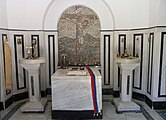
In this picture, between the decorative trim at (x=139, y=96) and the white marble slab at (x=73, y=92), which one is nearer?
the white marble slab at (x=73, y=92)

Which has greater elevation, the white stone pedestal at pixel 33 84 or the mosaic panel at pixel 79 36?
the mosaic panel at pixel 79 36

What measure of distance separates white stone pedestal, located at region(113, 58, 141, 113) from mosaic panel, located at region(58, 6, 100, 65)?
3.54 feet

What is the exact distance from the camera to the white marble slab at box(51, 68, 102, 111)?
122 inches

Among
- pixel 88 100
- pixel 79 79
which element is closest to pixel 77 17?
pixel 79 79

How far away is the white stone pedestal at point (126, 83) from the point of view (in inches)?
136

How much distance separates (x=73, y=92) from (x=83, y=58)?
5.15ft

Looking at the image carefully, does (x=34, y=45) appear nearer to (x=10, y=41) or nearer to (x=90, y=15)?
(x=10, y=41)

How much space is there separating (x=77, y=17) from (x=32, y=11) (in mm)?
1113

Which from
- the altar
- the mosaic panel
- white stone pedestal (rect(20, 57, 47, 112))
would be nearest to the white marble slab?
the altar

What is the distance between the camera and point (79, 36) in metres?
4.48

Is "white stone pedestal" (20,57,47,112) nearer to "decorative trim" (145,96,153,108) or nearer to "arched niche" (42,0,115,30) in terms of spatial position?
"arched niche" (42,0,115,30)

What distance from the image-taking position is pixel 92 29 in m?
4.46

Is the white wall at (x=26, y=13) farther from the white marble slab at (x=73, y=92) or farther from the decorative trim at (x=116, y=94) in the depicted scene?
the decorative trim at (x=116, y=94)

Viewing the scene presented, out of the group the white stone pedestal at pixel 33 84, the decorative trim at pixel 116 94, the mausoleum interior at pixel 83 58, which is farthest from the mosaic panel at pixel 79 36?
the white stone pedestal at pixel 33 84
